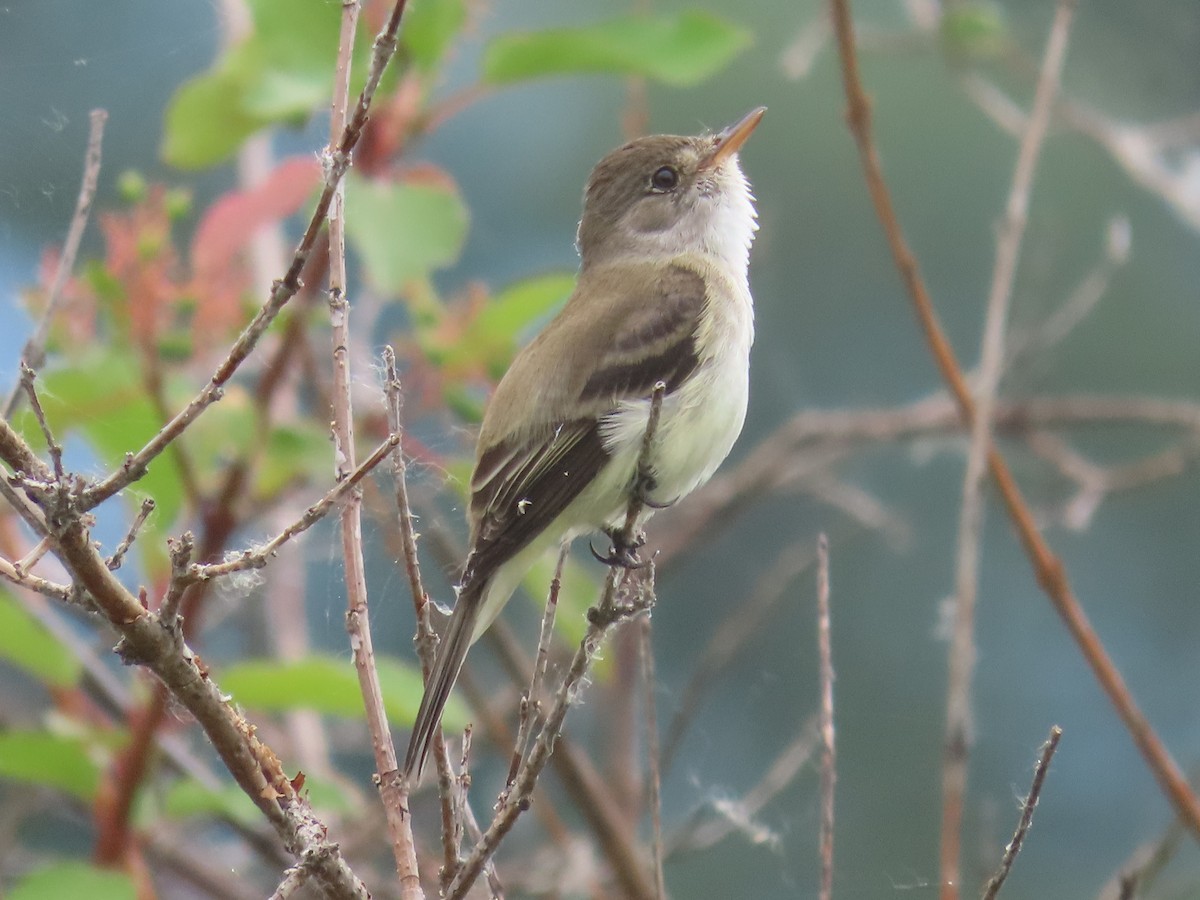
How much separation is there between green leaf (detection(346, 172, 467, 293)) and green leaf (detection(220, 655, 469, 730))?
0.68m

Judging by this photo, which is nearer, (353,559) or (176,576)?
(176,576)

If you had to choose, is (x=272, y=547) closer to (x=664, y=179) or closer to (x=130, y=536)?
(x=130, y=536)

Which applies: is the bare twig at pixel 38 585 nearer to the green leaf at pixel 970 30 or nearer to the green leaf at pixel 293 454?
the green leaf at pixel 293 454

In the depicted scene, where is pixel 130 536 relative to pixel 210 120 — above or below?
below

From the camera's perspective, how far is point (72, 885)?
7.57 feet

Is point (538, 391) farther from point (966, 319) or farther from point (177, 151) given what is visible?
point (966, 319)

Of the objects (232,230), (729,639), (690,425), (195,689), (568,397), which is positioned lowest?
(195,689)

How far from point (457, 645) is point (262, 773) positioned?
77 cm

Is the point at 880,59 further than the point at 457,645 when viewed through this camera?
Yes

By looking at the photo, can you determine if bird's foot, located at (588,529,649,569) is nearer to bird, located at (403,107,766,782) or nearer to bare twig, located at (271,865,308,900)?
bird, located at (403,107,766,782)

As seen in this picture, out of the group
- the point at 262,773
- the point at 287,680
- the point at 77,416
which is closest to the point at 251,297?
the point at 77,416

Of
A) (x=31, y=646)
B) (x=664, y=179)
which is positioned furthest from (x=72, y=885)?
(x=664, y=179)

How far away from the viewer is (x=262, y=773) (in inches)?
57.0

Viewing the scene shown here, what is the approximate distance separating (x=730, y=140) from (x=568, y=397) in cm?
83
